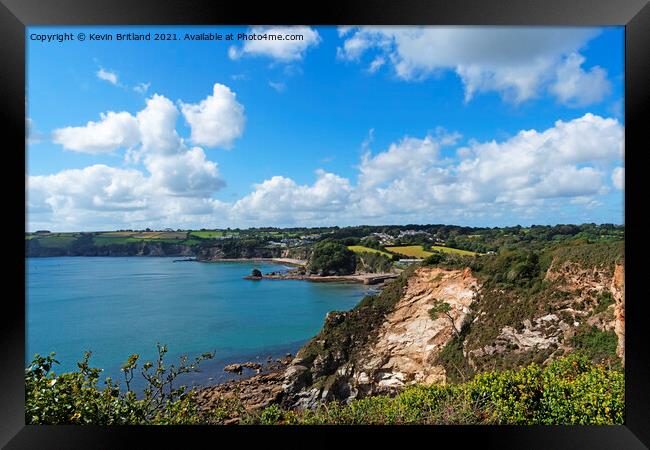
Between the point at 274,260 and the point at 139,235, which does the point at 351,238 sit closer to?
the point at 274,260

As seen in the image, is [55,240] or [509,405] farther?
[55,240]

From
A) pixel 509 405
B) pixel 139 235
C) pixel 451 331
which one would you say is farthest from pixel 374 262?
pixel 139 235

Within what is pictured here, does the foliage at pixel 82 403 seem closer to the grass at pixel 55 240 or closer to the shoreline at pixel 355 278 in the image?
the shoreline at pixel 355 278

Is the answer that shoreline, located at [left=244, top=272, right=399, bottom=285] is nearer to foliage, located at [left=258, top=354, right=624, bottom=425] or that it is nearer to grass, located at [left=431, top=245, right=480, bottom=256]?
grass, located at [left=431, top=245, right=480, bottom=256]

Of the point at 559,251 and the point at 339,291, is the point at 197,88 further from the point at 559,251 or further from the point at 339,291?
the point at 559,251

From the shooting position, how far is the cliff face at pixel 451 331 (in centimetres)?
460

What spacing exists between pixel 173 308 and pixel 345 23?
6.69m

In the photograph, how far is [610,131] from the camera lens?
4371 millimetres

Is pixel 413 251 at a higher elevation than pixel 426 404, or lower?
higher

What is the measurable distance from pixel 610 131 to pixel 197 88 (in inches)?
213

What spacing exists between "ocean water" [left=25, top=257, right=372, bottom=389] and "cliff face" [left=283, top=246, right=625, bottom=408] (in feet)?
1.62

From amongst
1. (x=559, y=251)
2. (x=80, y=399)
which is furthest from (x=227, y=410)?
(x=559, y=251)

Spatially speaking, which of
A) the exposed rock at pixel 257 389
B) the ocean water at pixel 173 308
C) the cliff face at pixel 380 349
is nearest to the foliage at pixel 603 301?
the cliff face at pixel 380 349

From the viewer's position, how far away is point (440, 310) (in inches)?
227
